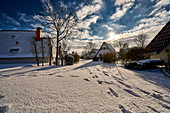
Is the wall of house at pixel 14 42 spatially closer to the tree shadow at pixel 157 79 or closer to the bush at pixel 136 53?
the tree shadow at pixel 157 79

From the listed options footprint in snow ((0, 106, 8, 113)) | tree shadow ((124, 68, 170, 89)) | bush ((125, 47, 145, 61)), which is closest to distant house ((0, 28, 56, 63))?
footprint in snow ((0, 106, 8, 113))

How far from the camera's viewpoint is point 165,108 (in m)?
1.29

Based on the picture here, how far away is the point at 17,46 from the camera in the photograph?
596 inches

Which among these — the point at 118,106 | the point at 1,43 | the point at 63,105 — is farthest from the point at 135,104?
the point at 1,43

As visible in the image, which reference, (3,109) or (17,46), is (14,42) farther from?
(3,109)

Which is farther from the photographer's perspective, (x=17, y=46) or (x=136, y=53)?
(x=17, y=46)

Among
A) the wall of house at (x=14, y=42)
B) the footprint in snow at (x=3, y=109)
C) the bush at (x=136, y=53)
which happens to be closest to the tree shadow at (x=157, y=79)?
the footprint in snow at (x=3, y=109)

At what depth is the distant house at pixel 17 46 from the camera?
46.6 ft

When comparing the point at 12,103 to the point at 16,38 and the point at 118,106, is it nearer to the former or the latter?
the point at 118,106

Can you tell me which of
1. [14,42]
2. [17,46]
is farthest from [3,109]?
[14,42]

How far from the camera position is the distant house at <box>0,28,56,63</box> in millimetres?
14195

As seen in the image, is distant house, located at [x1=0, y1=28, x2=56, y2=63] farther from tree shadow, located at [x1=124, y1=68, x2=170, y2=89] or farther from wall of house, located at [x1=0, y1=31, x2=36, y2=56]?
tree shadow, located at [x1=124, y1=68, x2=170, y2=89]

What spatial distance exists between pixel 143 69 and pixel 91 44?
3760cm

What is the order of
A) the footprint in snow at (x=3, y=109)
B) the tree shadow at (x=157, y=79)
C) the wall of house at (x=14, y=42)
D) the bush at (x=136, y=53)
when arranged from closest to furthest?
1. the footprint in snow at (x=3, y=109)
2. the tree shadow at (x=157, y=79)
3. the bush at (x=136, y=53)
4. the wall of house at (x=14, y=42)
